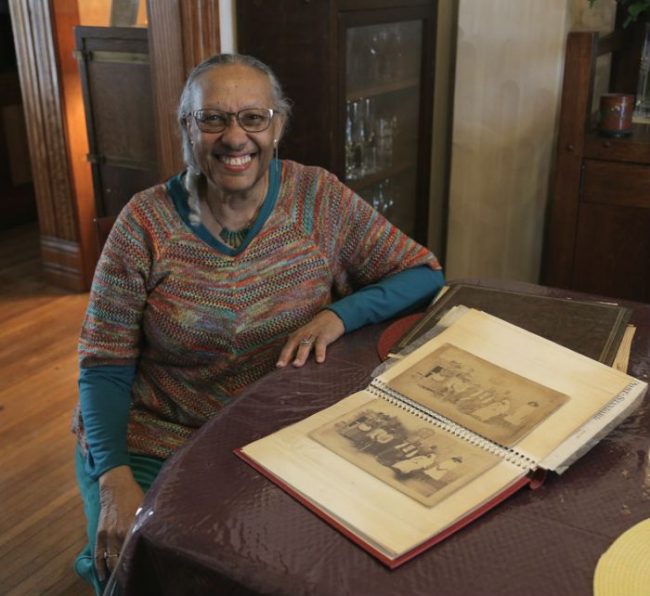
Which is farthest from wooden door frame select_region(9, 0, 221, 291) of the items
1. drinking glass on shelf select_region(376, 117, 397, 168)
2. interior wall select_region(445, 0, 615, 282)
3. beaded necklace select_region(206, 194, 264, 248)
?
beaded necklace select_region(206, 194, 264, 248)

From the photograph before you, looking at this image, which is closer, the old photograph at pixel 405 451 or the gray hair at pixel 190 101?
the old photograph at pixel 405 451

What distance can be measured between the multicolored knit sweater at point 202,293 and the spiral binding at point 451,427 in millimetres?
347

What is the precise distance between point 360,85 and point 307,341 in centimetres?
146

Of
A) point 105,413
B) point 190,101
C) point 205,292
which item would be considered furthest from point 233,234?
point 105,413

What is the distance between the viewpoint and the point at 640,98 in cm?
267

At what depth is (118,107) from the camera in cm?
317

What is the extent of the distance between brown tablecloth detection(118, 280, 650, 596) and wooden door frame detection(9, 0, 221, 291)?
175 centimetres

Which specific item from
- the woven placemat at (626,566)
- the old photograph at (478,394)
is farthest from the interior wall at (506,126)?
the woven placemat at (626,566)

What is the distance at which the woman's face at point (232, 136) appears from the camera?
1.35 meters

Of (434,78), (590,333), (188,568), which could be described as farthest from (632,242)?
(188,568)

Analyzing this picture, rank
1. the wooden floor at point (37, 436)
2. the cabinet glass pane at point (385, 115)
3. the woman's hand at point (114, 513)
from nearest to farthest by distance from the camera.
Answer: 1. the woman's hand at point (114, 513)
2. the wooden floor at point (37, 436)
3. the cabinet glass pane at point (385, 115)

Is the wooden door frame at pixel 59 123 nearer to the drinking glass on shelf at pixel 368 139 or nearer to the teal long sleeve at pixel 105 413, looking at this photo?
the drinking glass on shelf at pixel 368 139

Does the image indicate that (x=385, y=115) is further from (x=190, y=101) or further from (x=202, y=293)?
(x=202, y=293)

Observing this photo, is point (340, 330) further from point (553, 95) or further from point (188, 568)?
point (553, 95)
